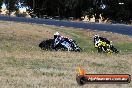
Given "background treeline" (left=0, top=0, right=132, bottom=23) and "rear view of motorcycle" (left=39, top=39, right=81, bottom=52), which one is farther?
"background treeline" (left=0, top=0, right=132, bottom=23)

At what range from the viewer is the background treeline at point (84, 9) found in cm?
9356

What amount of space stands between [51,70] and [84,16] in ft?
263

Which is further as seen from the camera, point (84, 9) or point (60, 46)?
point (84, 9)

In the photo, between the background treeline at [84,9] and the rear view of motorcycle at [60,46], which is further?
the background treeline at [84,9]

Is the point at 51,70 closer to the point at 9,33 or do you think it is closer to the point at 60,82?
the point at 60,82

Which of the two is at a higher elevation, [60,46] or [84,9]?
[60,46]

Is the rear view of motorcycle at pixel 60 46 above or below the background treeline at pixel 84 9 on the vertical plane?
above

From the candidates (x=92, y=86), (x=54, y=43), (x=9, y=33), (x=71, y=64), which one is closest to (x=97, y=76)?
(x=92, y=86)

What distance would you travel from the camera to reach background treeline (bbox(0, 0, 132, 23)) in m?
93.6

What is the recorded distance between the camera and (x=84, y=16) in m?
96.5

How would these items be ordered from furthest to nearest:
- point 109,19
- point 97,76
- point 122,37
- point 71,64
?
point 109,19, point 122,37, point 71,64, point 97,76

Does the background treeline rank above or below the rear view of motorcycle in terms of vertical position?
below

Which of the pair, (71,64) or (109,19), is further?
(109,19)

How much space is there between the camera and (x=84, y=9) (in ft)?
321
